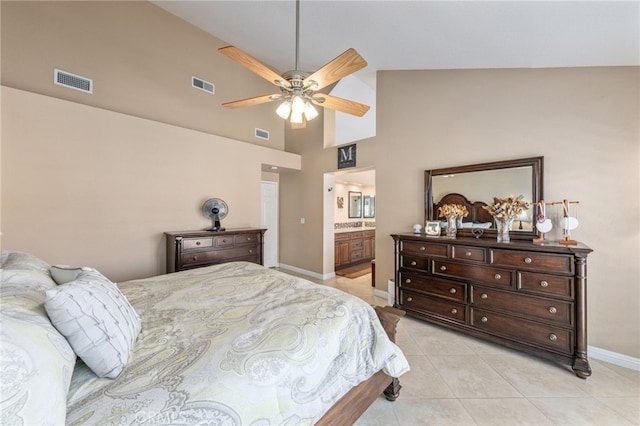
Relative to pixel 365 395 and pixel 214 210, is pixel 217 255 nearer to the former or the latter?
pixel 214 210

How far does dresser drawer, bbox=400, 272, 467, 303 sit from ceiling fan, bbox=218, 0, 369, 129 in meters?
2.02

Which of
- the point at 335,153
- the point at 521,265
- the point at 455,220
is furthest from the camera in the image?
the point at 335,153

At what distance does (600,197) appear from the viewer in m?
2.36

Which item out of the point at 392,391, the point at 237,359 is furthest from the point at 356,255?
the point at 237,359

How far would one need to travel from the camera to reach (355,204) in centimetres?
696

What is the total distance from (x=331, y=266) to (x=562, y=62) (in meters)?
4.20

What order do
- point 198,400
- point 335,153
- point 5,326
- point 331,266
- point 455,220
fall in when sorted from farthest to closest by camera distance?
point 331,266 → point 335,153 → point 455,220 → point 198,400 → point 5,326

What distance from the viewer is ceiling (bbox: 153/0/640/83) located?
6.41 feet

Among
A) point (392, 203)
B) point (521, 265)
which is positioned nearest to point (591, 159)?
point (521, 265)

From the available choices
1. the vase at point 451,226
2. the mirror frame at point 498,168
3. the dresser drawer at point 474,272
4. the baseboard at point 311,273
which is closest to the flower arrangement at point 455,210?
the vase at point 451,226

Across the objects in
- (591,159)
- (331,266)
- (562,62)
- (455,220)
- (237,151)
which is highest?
(562,62)

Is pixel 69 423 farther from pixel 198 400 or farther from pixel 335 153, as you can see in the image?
pixel 335 153

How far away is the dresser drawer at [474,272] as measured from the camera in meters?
2.45

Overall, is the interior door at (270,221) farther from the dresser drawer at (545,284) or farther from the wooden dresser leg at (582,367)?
the wooden dresser leg at (582,367)
